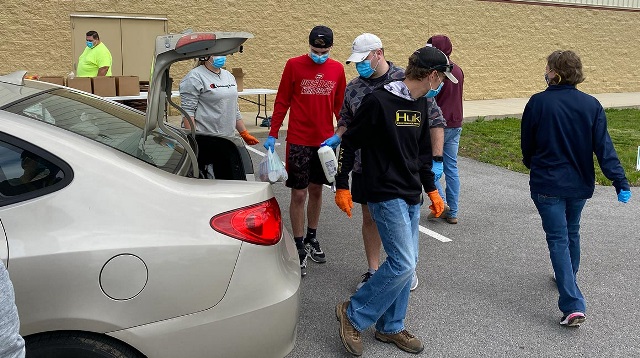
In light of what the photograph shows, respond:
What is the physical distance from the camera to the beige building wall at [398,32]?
1205 centimetres

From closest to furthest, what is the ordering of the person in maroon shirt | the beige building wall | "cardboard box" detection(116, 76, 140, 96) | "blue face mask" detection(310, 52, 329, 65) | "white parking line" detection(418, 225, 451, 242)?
"blue face mask" detection(310, 52, 329, 65) → "white parking line" detection(418, 225, 451, 242) → the person in maroon shirt → "cardboard box" detection(116, 76, 140, 96) → the beige building wall

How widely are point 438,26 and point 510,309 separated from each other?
13711mm

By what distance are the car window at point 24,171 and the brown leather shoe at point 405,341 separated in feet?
7.02

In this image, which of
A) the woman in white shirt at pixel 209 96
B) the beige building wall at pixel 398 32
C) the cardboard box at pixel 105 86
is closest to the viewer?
the woman in white shirt at pixel 209 96

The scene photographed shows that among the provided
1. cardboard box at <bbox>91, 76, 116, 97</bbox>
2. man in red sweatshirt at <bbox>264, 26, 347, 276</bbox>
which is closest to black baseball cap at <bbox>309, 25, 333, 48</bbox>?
man in red sweatshirt at <bbox>264, 26, 347, 276</bbox>

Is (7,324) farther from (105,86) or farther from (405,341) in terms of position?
(105,86)

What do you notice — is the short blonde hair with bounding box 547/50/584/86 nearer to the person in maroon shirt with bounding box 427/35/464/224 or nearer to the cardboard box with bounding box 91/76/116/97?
the person in maroon shirt with bounding box 427/35/464/224

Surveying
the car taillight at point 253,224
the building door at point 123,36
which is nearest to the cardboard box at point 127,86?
the building door at point 123,36

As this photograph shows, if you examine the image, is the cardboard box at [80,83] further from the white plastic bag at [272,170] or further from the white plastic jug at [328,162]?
the white plastic jug at [328,162]

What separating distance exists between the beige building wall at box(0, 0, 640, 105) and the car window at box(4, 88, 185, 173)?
→ 31.9 ft

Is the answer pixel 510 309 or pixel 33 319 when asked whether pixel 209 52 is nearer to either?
pixel 33 319

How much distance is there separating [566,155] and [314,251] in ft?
6.91

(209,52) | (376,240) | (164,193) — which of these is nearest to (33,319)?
(164,193)

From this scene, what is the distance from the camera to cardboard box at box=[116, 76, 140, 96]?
9.80 m
